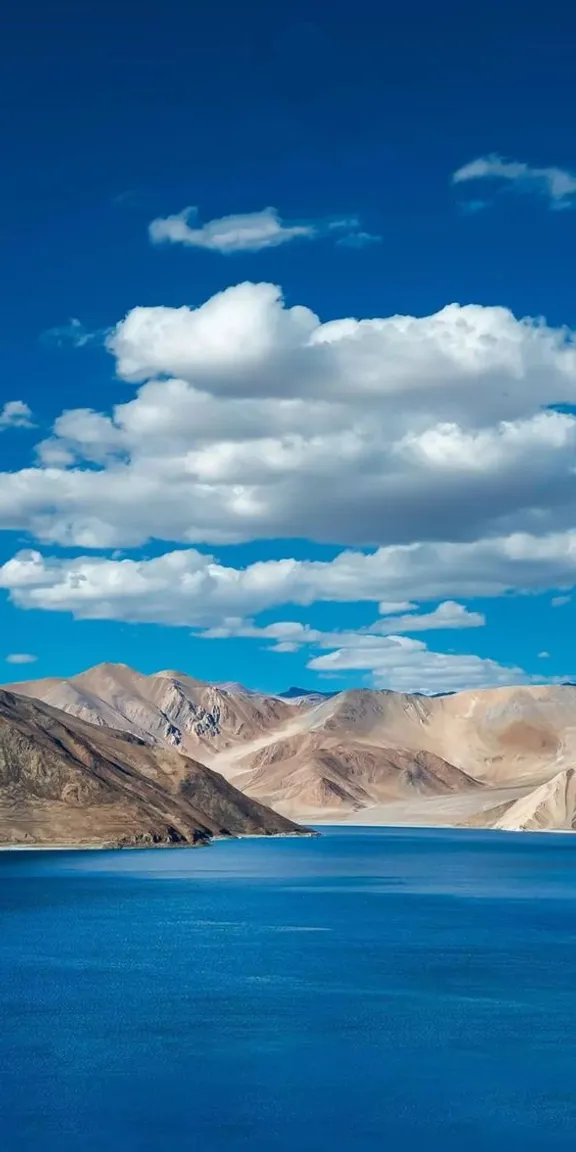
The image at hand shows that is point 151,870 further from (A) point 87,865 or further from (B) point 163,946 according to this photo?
(B) point 163,946

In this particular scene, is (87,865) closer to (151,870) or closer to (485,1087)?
(151,870)

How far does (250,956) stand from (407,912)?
122ft

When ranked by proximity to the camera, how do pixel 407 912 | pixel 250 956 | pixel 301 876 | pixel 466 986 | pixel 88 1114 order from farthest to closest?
pixel 301 876, pixel 407 912, pixel 250 956, pixel 466 986, pixel 88 1114

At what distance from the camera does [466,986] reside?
78.7 metres

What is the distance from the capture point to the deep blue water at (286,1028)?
1882 inches

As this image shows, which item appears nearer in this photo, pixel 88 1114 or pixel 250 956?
pixel 88 1114

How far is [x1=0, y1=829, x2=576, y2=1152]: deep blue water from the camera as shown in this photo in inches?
1882

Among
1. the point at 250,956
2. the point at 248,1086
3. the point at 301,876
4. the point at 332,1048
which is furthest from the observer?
the point at 301,876

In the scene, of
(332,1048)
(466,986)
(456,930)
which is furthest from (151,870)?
(332,1048)

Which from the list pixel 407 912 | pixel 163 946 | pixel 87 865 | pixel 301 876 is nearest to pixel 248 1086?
pixel 163 946

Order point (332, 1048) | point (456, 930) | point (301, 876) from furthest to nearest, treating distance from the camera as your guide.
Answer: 1. point (301, 876)
2. point (456, 930)
3. point (332, 1048)

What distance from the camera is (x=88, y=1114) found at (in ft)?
160

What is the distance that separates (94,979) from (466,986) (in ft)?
72.8

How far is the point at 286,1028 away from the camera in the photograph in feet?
216
